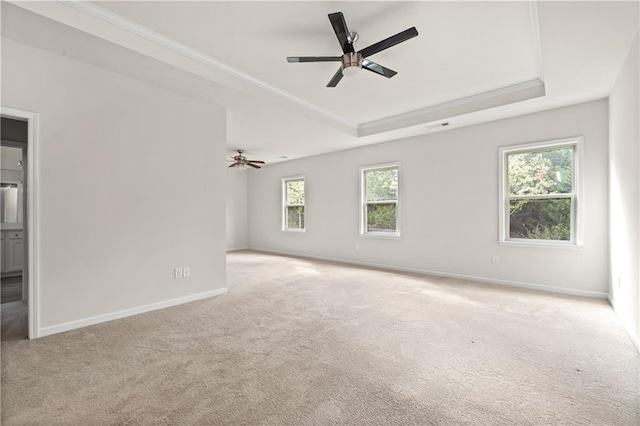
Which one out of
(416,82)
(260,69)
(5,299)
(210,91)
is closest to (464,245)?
(416,82)

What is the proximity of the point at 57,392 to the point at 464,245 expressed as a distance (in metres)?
5.19

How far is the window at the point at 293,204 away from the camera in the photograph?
319 inches

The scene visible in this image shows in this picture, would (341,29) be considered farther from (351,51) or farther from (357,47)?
(357,47)

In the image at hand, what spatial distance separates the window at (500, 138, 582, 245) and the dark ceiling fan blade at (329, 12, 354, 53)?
10.8ft

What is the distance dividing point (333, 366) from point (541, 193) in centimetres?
405

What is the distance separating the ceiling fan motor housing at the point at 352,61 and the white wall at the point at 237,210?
21.9 ft

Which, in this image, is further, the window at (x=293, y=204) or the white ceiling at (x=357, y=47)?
the window at (x=293, y=204)

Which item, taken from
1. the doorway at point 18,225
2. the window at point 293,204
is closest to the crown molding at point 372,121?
the doorway at point 18,225

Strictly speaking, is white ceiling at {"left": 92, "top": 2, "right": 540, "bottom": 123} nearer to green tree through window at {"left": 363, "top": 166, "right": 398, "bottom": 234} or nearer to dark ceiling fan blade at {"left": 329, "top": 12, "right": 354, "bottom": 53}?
dark ceiling fan blade at {"left": 329, "top": 12, "right": 354, "bottom": 53}

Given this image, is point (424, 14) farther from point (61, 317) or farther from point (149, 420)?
point (61, 317)

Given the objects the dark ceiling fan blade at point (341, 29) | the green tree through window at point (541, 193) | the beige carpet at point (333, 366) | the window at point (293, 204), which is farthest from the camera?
the window at point (293, 204)

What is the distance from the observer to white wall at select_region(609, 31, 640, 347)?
2586 millimetres

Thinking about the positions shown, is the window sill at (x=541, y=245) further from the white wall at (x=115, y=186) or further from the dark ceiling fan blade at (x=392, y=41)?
the white wall at (x=115, y=186)

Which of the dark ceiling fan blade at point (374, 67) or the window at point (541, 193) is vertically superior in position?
the dark ceiling fan blade at point (374, 67)
